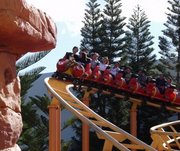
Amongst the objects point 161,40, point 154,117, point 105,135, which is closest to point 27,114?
point 154,117

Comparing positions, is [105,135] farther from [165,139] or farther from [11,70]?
[11,70]

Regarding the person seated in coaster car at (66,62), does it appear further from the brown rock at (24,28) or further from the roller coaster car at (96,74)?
the brown rock at (24,28)

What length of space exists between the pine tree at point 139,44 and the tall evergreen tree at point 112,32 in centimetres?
45

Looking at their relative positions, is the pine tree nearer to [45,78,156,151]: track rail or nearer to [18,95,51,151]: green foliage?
[18,95,51,151]: green foliage

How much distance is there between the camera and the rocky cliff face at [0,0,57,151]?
1.89 metres

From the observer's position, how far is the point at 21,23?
1.93 m

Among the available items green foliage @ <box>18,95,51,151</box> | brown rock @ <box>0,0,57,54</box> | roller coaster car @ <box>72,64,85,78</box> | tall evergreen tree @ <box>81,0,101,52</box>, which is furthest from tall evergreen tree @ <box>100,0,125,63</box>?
brown rock @ <box>0,0,57,54</box>

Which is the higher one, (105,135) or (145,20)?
(145,20)

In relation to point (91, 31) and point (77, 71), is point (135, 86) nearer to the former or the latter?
point (77, 71)

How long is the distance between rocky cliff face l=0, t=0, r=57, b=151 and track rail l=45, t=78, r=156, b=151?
2.92 m

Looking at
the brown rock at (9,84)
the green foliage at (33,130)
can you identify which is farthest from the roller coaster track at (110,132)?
the green foliage at (33,130)

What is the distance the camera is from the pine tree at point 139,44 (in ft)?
60.7

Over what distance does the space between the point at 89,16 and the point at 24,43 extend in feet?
56.3

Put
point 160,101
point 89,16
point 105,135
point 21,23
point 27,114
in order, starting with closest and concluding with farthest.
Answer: point 21,23
point 105,135
point 160,101
point 27,114
point 89,16
